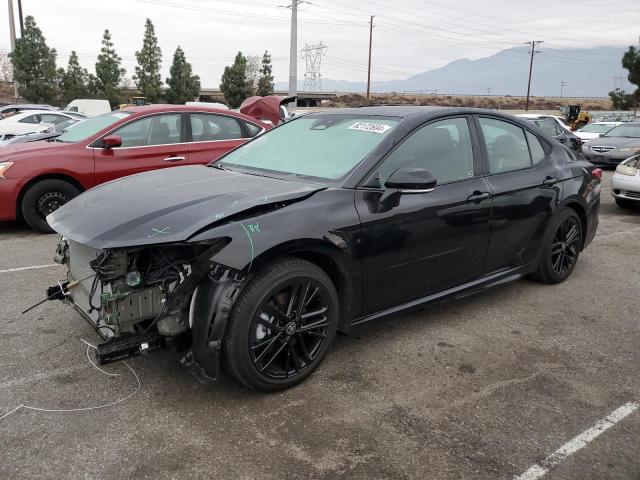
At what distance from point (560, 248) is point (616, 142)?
40.5 ft

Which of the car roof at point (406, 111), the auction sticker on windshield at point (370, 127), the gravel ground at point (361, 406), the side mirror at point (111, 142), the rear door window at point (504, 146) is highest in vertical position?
the car roof at point (406, 111)

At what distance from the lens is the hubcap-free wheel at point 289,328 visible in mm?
2893

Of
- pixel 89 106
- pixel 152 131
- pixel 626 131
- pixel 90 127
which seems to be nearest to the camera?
pixel 152 131

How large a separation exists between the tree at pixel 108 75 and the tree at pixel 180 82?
6.37 metres

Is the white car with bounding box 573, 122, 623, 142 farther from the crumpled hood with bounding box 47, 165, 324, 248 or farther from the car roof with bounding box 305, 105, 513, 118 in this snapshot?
the crumpled hood with bounding box 47, 165, 324, 248

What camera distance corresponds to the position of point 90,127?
724cm

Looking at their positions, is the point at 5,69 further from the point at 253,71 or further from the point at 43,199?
the point at 43,199

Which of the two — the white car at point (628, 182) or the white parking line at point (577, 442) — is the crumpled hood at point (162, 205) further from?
the white car at point (628, 182)

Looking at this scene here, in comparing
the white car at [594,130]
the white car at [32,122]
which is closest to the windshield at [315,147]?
the white car at [32,122]

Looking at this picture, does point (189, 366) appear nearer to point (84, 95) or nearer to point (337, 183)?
point (337, 183)

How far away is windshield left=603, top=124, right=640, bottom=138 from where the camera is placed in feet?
52.3

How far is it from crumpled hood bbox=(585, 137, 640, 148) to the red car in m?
12.0

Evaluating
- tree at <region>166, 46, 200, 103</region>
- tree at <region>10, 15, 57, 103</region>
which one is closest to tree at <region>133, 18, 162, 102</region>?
tree at <region>166, 46, 200, 103</region>

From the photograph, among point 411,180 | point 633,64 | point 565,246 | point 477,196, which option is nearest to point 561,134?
point 565,246
